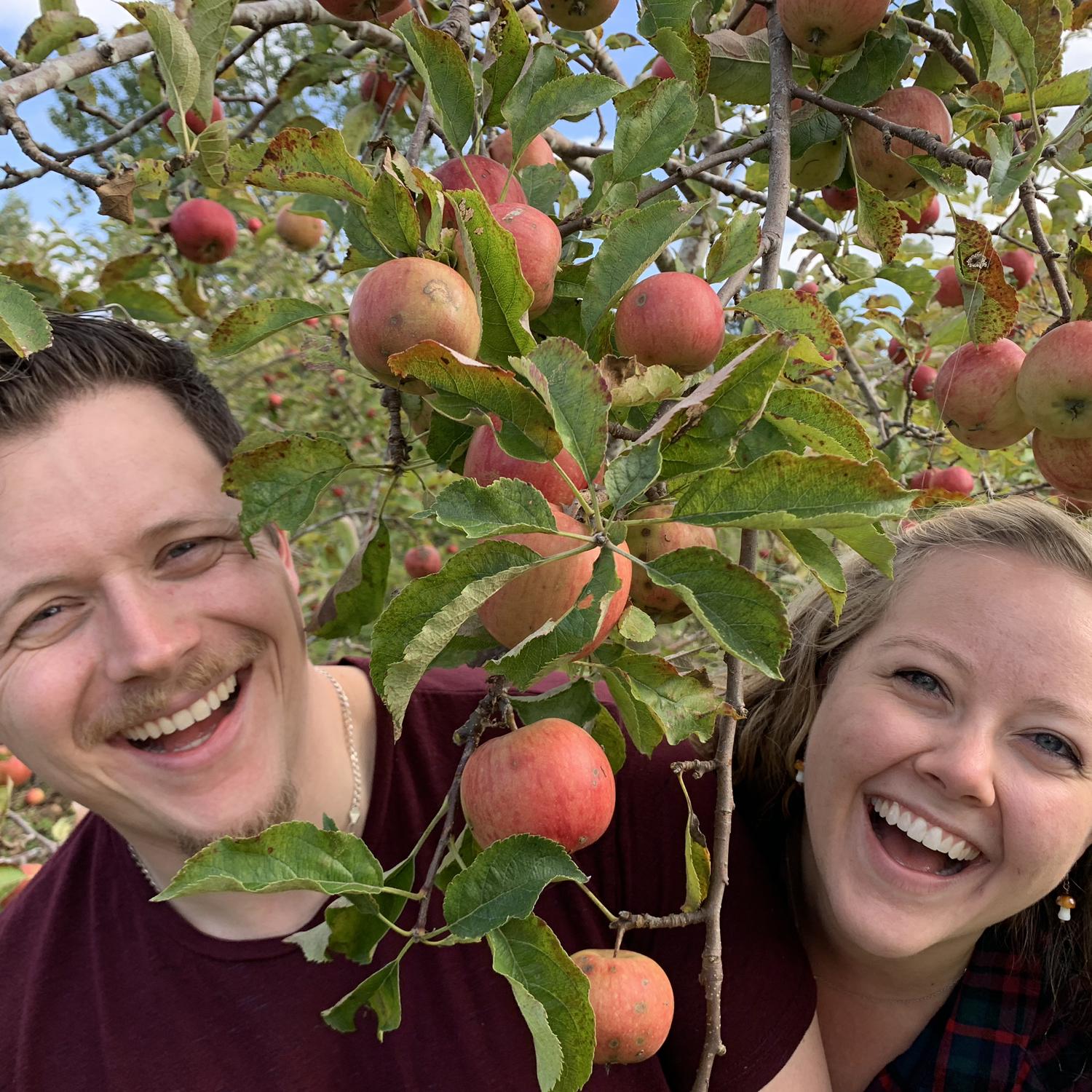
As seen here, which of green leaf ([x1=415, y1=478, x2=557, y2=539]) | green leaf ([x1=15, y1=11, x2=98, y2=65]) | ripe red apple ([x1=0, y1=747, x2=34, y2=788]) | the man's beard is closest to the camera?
green leaf ([x1=415, y1=478, x2=557, y2=539])

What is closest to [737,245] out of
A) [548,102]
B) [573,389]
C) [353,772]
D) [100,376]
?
[548,102]

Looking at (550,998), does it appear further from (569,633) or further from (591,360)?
(591,360)

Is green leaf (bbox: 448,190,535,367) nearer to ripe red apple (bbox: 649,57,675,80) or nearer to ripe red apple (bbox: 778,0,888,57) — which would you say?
ripe red apple (bbox: 778,0,888,57)

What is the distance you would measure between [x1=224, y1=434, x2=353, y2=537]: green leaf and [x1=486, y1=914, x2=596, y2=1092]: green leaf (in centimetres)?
42

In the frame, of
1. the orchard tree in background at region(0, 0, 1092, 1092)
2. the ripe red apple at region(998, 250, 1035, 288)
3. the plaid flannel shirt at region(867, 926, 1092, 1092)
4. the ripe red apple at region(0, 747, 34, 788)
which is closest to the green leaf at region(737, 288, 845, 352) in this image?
the orchard tree in background at region(0, 0, 1092, 1092)

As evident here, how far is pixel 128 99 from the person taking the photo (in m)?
15.9

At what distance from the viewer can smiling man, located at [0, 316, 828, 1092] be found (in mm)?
1089

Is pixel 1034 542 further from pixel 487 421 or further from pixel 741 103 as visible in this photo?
pixel 487 421

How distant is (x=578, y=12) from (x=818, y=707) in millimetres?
1027

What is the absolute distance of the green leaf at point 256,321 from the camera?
0.85 m

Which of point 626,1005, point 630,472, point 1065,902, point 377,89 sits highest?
point 377,89

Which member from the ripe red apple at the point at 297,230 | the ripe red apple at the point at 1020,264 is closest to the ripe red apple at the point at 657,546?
the ripe red apple at the point at 1020,264

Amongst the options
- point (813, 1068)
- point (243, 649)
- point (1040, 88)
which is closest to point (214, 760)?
point (243, 649)

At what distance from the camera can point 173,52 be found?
1089 mm
